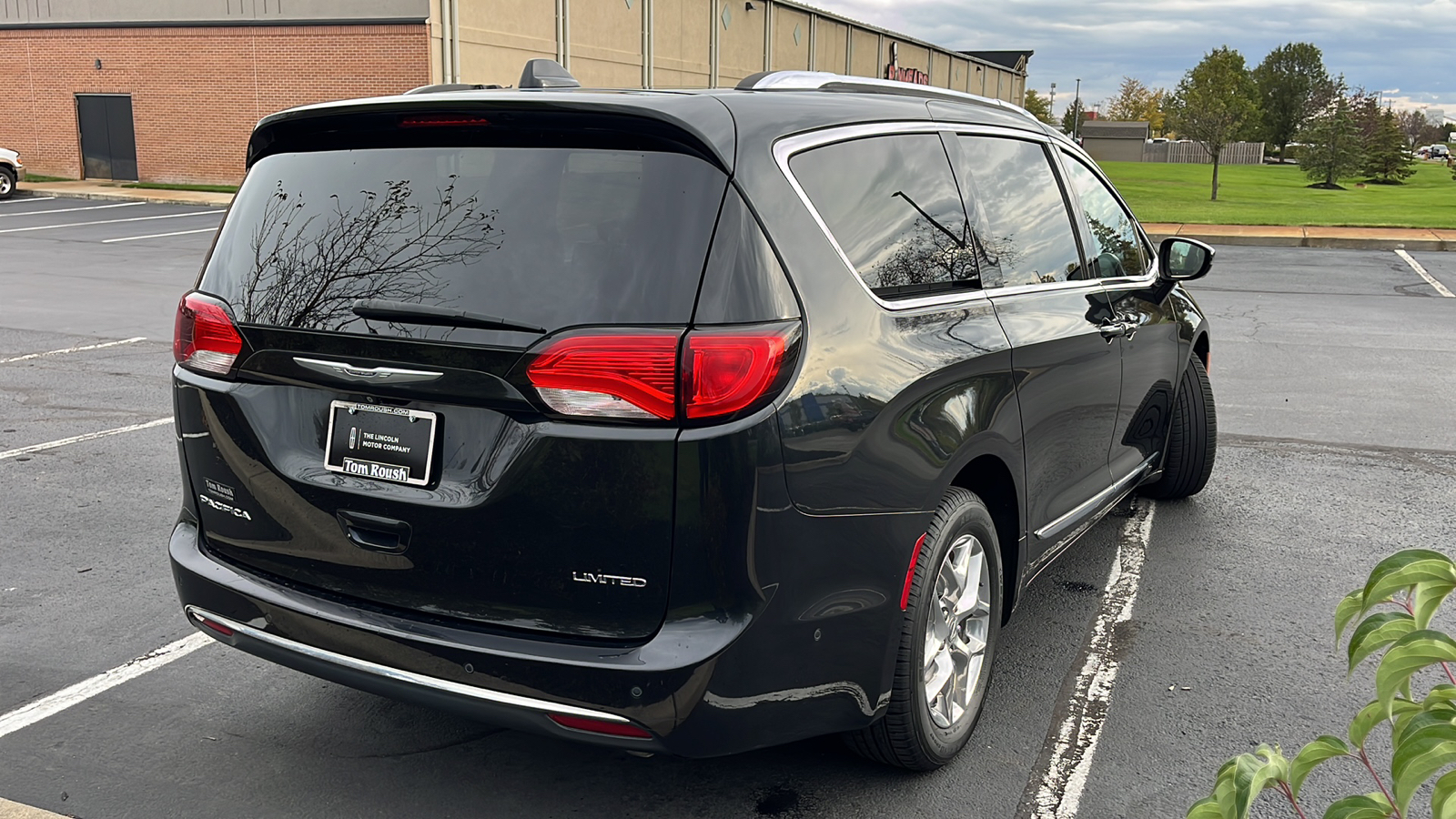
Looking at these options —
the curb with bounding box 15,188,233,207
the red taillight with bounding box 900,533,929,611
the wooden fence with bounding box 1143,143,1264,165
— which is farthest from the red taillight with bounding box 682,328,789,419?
the wooden fence with bounding box 1143,143,1264,165

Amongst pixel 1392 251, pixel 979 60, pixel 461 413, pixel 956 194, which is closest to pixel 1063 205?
pixel 956 194

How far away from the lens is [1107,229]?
4758mm

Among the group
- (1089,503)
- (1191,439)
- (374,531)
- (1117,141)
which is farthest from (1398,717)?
(1117,141)

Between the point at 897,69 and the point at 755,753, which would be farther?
the point at 897,69

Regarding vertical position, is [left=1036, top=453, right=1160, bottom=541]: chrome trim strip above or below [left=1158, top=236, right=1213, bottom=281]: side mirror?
below

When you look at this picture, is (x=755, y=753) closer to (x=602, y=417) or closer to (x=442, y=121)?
(x=602, y=417)

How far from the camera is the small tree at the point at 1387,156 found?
1884 inches

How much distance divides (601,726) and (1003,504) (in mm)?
1547

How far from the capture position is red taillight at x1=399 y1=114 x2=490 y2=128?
2830 millimetres

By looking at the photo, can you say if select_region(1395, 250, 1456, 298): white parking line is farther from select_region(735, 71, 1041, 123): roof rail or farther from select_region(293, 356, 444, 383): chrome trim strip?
select_region(293, 356, 444, 383): chrome trim strip

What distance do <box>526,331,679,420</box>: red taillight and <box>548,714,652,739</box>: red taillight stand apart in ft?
2.16

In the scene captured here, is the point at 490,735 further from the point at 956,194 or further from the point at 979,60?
the point at 979,60

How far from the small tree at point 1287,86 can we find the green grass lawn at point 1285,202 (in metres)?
38.9

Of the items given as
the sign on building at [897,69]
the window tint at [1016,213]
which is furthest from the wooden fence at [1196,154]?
the window tint at [1016,213]
